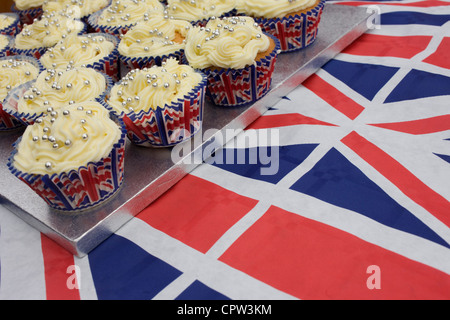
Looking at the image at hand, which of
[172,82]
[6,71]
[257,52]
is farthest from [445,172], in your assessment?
[6,71]

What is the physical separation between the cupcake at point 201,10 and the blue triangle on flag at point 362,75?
886 mm

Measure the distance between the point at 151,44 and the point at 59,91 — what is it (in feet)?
2.36

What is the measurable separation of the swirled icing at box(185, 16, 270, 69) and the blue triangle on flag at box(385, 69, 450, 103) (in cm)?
95

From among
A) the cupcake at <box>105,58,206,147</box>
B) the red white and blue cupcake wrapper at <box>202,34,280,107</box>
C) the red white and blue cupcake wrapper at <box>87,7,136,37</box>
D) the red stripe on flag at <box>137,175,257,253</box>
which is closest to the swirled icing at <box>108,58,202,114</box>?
the cupcake at <box>105,58,206,147</box>

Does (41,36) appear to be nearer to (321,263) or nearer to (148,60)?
(148,60)

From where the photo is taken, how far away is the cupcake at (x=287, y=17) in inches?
131

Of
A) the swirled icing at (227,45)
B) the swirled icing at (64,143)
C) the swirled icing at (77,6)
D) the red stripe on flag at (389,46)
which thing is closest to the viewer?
the swirled icing at (64,143)

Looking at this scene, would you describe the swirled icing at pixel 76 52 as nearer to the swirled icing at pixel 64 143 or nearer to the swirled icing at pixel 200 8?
the swirled icing at pixel 200 8

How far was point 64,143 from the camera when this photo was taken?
2164 millimetres

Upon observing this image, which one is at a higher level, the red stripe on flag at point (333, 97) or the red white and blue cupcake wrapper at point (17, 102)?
the red white and blue cupcake wrapper at point (17, 102)

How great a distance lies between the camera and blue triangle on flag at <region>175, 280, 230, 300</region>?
1.97m

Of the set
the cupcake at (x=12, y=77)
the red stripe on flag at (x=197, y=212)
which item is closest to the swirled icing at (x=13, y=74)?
the cupcake at (x=12, y=77)
